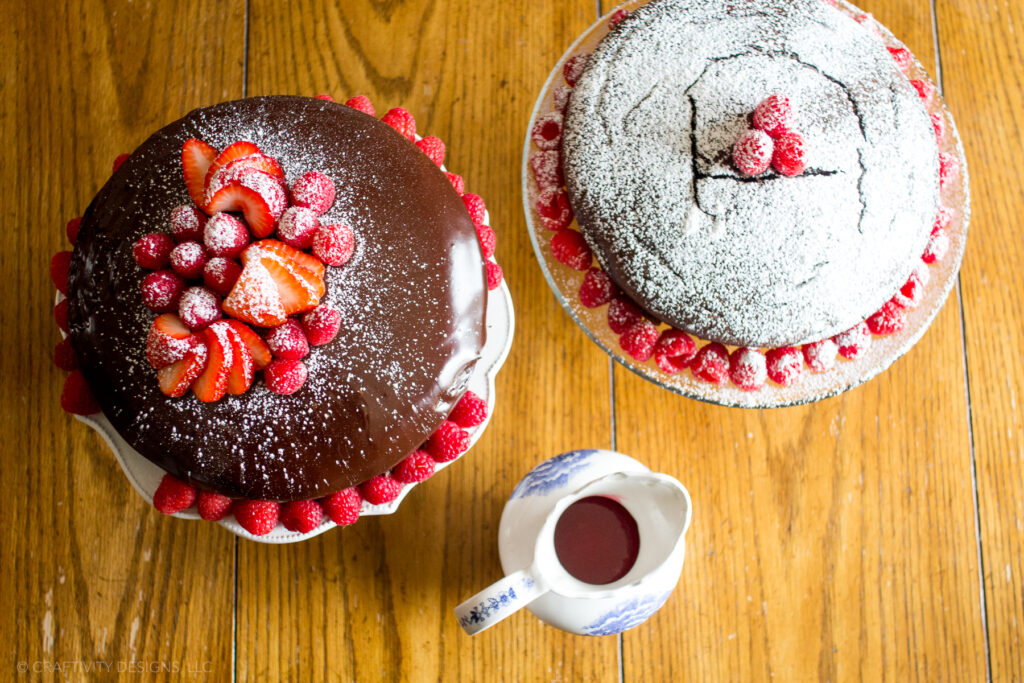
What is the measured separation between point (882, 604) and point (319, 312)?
98 centimetres

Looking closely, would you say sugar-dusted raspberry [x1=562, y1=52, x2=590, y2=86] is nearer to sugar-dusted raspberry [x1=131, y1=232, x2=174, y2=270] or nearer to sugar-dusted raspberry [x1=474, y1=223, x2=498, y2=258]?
sugar-dusted raspberry [x1=474, y1=223, x2=498, y2=258]

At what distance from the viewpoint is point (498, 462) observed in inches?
44.8

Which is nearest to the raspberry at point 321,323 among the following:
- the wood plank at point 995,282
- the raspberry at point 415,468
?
the raspberry at point 415,468

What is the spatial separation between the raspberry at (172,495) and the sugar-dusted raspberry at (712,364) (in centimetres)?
66

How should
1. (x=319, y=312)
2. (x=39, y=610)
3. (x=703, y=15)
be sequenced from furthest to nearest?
1. (x=39, y=610)
2. (x=703, y=15)
3. (x=319, y=312)

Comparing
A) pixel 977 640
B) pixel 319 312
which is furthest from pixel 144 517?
pixel 977 640

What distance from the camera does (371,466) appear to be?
84 cm

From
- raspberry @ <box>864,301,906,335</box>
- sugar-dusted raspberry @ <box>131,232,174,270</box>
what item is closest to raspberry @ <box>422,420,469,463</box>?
sugar-dusted raspberry @ <box>131,232,174,270</box>

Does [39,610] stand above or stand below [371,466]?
below

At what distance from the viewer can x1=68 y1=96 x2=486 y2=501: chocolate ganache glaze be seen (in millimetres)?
804

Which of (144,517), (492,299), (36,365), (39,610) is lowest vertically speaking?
(39,610)

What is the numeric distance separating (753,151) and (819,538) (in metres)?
0.64

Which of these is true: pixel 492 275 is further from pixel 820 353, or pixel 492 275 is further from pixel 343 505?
pixel 820 353

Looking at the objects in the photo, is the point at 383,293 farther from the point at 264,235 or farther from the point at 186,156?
the point at 186,156
